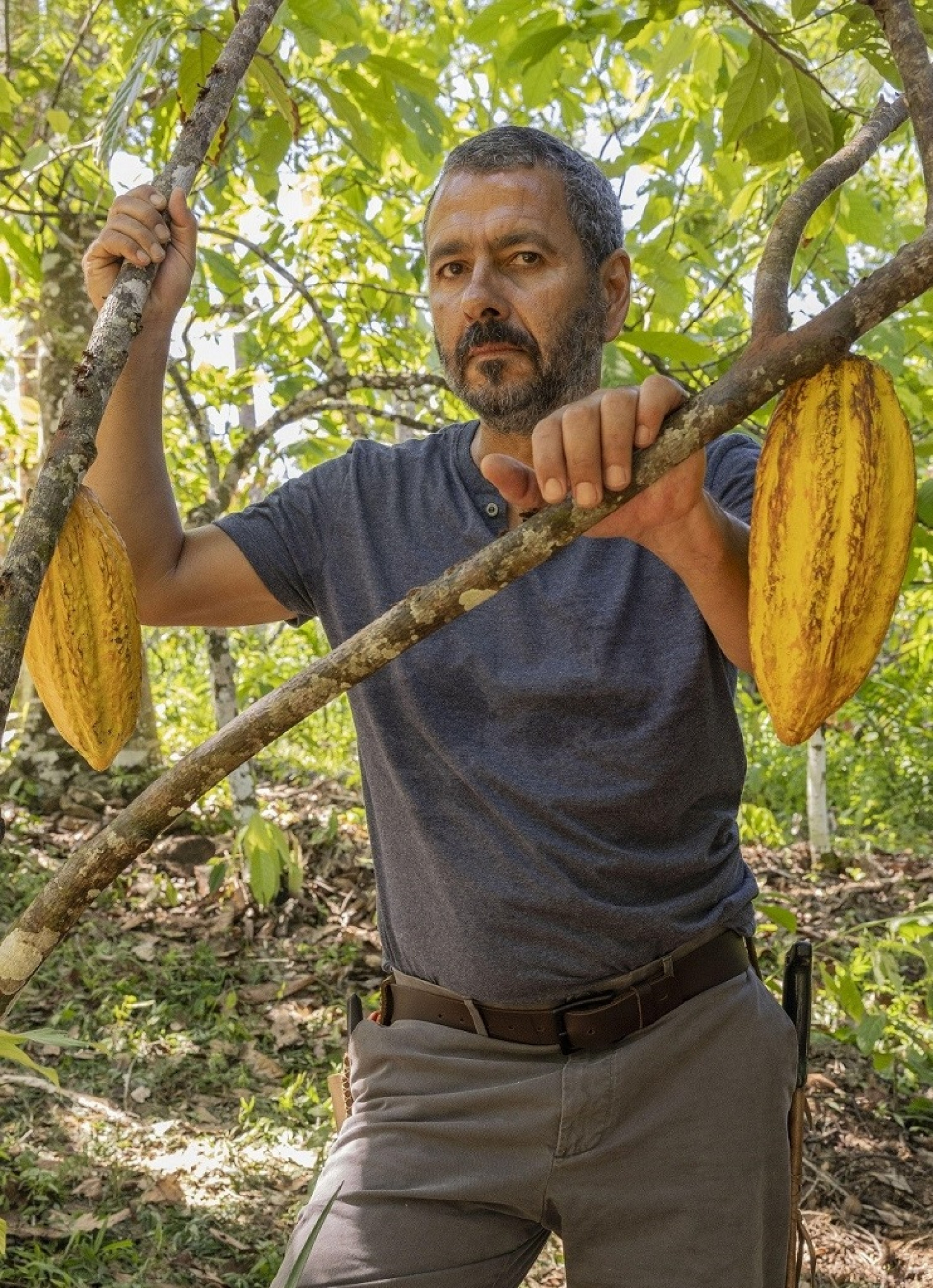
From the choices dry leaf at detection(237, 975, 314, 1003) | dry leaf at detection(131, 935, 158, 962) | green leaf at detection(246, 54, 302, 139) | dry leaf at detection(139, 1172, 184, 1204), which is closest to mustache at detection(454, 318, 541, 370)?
green leaf at detection(246, 54, 302, 139)

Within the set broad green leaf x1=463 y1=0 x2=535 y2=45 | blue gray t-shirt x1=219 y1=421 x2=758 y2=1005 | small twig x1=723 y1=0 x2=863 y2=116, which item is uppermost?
broad green leaf x1=463 y1=0 x2=535 y2=45

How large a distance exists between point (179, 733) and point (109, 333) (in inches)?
213

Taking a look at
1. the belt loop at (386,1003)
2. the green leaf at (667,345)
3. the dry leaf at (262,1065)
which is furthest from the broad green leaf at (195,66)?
the dry leaf at (262,1065)

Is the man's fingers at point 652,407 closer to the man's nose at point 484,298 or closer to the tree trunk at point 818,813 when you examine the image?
the man's nose at point 484,298

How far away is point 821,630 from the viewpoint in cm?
82

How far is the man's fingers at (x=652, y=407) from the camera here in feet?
2.67

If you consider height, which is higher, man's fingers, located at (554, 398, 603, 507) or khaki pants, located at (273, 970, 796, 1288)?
man's fingers, located at (554, 398, 603, 507)

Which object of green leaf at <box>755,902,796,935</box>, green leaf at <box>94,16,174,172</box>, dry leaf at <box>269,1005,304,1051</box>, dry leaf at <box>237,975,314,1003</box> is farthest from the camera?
dry leaf at <box>237,975,314,1003</box>

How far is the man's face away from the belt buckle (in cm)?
79

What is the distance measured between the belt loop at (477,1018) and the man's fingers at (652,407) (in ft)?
3.32

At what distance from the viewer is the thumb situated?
89 cm

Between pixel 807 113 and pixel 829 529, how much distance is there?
99 cm

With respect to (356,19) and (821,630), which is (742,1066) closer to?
(821,630)

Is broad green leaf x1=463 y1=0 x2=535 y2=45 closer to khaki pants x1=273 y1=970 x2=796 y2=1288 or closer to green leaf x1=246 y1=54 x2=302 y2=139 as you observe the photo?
green leaf x1=246 y1=54 x2=302 y2=139
